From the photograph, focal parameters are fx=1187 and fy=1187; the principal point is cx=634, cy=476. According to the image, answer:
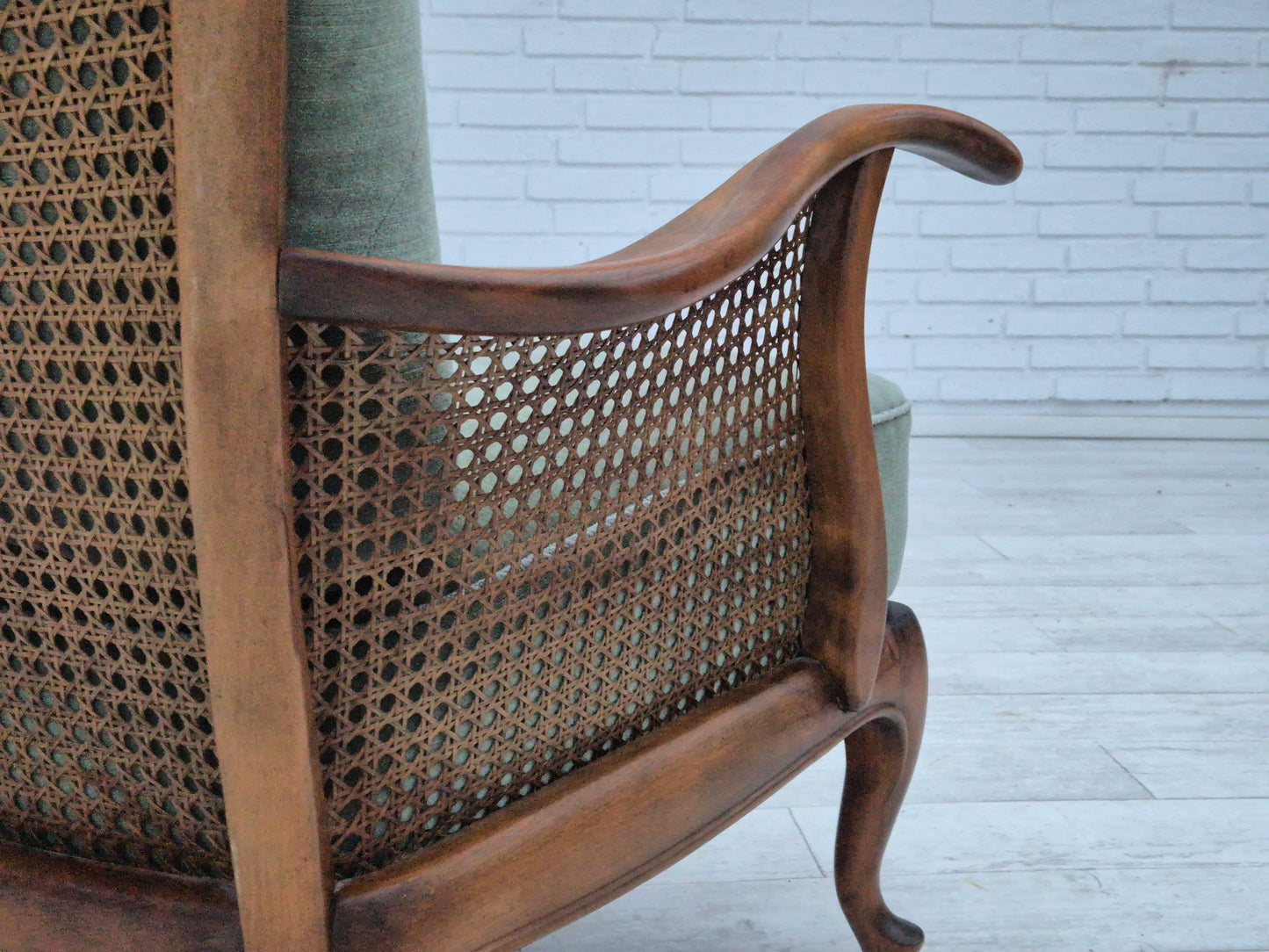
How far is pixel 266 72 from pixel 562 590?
0.29m

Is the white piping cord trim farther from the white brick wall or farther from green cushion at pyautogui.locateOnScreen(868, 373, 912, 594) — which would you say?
the white brick wall

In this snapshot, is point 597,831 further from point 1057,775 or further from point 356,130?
point 1057,775

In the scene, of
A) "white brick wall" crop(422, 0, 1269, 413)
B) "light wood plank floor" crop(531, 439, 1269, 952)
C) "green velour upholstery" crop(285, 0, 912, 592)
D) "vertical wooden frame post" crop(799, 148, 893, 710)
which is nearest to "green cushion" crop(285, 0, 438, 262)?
"green velour upholstery" crop(285, 0, 912, 592)

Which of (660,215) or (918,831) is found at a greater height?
(660,215)

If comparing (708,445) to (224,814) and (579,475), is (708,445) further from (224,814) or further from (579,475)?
(224,814)

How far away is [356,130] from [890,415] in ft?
1.94

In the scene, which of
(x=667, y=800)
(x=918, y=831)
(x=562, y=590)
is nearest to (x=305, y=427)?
(x=562, y=590)

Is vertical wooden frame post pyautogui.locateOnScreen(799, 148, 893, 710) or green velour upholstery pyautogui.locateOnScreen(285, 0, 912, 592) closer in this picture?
green velour upholstery pyautogui.locateOnScreen(285, 0, 912, 592)

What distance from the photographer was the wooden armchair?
0.43 m

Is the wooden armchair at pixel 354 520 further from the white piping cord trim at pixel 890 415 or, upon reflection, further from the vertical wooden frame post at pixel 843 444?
the white piping cord trim at pixel 890 415

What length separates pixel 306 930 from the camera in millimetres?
504

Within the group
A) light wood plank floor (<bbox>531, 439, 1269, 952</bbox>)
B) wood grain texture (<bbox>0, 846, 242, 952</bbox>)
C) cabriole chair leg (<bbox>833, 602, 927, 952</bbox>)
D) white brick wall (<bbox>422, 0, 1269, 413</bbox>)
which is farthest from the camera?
white brick wall (<bbox>422, 0, 1269, 413</bbox>)

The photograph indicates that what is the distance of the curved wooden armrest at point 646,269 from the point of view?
440mm

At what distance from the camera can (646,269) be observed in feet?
1.73
